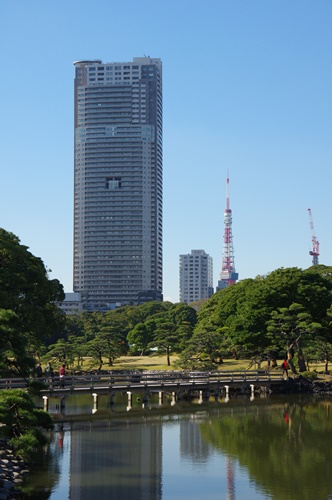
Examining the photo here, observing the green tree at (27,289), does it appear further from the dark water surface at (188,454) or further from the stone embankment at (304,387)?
the stone embankment at (304,387)

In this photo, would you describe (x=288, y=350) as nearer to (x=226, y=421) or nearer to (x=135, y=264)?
(x=226, y=421)

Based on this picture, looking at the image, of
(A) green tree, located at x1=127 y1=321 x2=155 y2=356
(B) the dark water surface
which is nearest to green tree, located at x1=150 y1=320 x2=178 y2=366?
(A) green tree, located at x1=127 y1=321 x2=155 y2=356

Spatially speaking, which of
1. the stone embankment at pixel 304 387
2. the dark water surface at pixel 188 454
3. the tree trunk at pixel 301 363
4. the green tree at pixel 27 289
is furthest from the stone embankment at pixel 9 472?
the tree trunk at pixel 301 363

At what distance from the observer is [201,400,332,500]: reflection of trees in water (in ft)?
86.3

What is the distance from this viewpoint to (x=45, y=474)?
27.4 metres

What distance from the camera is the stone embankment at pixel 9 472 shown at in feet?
76.7

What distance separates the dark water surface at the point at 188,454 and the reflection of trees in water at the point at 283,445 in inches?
1.6

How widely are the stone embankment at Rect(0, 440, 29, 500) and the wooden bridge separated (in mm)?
14003

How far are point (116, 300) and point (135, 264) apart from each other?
11.2 metres

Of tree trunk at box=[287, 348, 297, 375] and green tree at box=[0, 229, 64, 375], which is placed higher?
green tree at box=[0, 229, 64, 375]

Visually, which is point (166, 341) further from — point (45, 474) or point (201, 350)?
point (45, 474)

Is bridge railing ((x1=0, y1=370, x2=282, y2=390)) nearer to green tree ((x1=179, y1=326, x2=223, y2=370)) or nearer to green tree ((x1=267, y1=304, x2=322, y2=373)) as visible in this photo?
green tree ((x1=267, y1=304, x2=322, y2=373))

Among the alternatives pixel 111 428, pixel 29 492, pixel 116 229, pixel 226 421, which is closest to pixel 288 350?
pixel 226 421

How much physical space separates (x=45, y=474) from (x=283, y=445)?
12.1 metres
